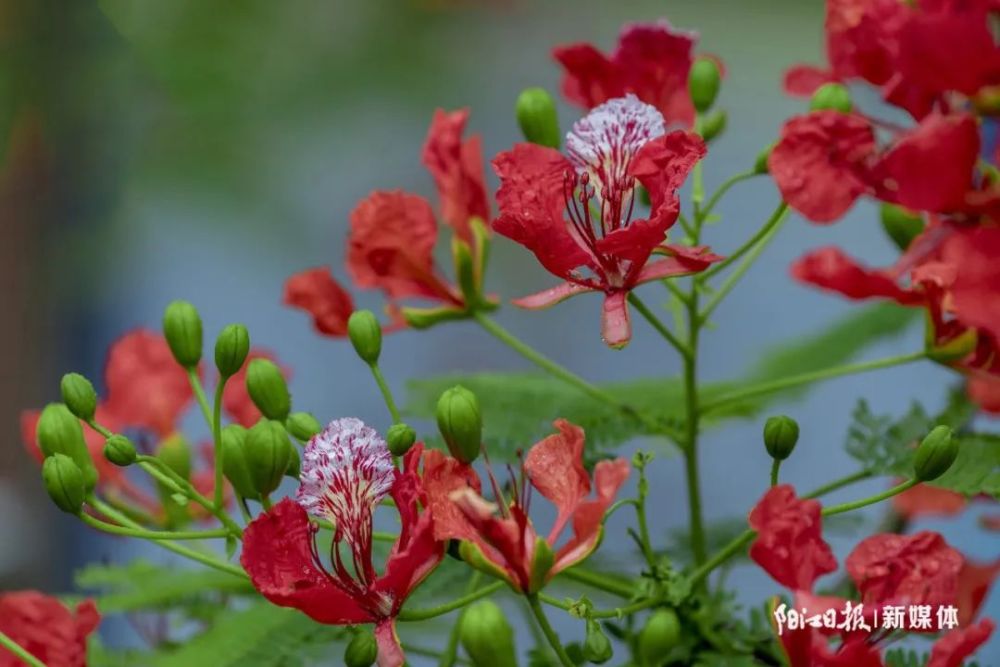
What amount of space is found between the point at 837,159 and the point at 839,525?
0.26 meters

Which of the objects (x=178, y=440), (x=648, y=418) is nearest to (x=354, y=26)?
(x=178, y=440)

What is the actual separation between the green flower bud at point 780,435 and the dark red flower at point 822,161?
0.10 metres

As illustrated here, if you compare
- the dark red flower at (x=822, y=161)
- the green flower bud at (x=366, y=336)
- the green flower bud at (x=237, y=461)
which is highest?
the dark red flower at (x=822, y=161)

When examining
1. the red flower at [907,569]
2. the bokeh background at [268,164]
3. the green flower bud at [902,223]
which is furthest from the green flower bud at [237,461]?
the bokeh background at [268,164]

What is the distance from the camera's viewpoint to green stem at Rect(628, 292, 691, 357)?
Answer: 50 centimetres

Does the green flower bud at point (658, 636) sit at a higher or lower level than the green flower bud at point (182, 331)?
lower

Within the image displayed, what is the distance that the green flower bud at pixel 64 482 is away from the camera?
0.47 meters

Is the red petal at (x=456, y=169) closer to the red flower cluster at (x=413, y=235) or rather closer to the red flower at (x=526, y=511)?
the red flower cluster at (x=413, y=235)

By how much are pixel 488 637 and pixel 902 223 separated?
30 cm

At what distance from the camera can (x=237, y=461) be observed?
1.54 feet

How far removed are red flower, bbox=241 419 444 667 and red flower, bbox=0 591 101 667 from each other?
→ 13 centimetres

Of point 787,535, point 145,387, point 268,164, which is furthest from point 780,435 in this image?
point 268,164

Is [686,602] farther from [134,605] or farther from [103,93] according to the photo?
[103,93]

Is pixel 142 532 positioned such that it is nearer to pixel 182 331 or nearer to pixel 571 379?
pixel 182 331
